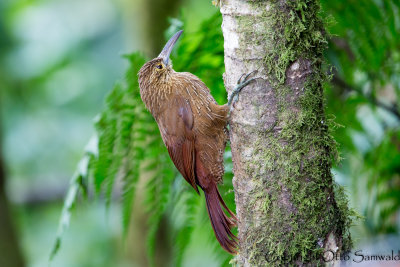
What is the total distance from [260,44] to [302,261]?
0.81 metres

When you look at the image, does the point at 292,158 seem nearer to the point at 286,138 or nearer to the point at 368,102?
the point at 286,138

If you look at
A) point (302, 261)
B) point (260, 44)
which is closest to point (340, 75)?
point (260, 44)

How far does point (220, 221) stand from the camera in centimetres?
229

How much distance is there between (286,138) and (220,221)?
0.74m

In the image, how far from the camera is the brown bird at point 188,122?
2500mm

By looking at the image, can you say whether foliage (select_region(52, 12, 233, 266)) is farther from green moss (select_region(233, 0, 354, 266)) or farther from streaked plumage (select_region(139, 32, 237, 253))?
green moss (select_region(233, 0, 354, 266))

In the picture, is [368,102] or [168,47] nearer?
[168,47]

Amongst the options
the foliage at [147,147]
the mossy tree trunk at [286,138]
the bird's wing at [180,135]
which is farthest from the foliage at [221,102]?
the mossy tree trunk at [286,138]

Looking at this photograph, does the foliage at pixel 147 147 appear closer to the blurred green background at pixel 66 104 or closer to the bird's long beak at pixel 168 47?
the bird's long beak at pixel 168 47

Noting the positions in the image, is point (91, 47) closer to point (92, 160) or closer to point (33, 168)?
point (33, 168)

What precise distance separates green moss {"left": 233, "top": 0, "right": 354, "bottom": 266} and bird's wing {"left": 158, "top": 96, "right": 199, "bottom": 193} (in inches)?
32.6

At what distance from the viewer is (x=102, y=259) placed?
23.5 feet

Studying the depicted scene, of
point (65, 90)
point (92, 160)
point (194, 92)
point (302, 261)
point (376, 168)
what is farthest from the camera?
point (65, 90)

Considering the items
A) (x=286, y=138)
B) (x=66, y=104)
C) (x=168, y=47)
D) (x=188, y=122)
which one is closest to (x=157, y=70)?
(x=168, y=47)
